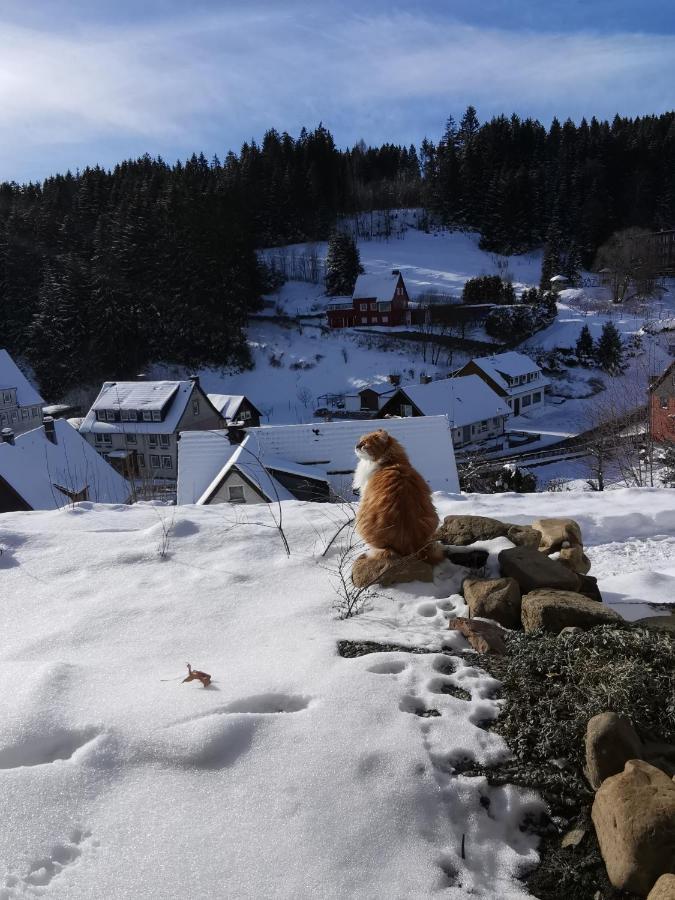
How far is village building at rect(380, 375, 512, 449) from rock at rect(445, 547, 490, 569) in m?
24.0

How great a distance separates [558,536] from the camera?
4.22 meters

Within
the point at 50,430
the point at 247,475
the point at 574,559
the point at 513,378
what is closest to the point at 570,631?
the point at 574,559

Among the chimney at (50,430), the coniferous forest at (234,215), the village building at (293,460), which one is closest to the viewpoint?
the village building at (293,460)

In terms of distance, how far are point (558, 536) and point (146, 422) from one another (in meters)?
25.6

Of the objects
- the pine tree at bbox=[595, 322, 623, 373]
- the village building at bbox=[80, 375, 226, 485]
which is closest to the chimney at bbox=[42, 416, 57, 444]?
the village building at bbox=[80, 375, 226, 485]

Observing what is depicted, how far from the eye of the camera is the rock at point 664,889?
4.90ft

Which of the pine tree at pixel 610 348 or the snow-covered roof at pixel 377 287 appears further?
the snow-covered roof at pixel 377 287

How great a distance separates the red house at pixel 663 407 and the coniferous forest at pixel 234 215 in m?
27.4

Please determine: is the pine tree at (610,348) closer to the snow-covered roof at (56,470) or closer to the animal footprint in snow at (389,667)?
the snow-covered roof at (56,470)

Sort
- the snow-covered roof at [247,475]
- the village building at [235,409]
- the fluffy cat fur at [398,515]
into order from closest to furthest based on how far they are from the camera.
Result: the fluffy cat fur at [398,515] < the snow-covered roof at [247,475] < the village building at [235,409]

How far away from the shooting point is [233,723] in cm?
217

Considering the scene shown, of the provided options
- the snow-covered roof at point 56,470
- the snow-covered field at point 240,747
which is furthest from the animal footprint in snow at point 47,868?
the snow-covered roof at point 56,470

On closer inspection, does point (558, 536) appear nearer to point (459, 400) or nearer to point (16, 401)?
point (459, 400)

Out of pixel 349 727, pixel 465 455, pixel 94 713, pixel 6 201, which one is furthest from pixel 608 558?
pixel 6 201
